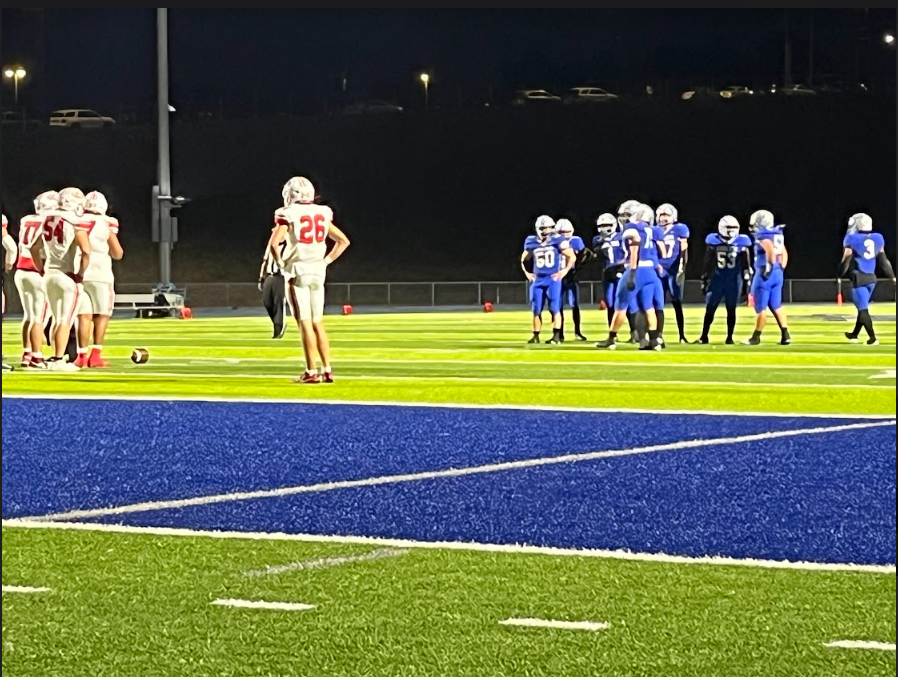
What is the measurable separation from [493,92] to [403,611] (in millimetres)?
50432

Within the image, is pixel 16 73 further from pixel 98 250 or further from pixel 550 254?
pixel 98 250

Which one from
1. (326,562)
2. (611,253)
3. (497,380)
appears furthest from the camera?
(611,253)

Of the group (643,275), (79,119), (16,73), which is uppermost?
(16,73)

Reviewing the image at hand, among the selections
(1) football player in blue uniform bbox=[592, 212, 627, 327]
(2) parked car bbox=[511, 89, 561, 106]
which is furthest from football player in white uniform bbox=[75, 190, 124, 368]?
(2) parked car bbox=[511, 89, 561, 106]

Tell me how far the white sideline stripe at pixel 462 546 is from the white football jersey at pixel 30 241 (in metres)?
11.0

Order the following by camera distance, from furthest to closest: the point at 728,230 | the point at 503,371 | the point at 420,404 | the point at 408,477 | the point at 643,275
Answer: the point at 728,230, the point at 643,275, the point at 503,371, the point at 420,404, the point at 408,477

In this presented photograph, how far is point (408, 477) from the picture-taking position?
9.69m

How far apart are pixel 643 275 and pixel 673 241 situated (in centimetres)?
264

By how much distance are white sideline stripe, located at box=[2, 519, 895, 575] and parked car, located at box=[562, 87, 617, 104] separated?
154ft

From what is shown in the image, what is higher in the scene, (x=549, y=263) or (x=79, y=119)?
(x=79, y=119)

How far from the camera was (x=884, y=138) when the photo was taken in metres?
52.3

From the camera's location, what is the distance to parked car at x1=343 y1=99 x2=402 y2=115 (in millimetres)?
53906

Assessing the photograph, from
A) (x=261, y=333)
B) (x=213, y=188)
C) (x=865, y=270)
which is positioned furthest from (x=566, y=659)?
(x=213, y=188)

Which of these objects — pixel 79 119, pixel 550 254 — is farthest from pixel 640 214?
pixel 79 119
